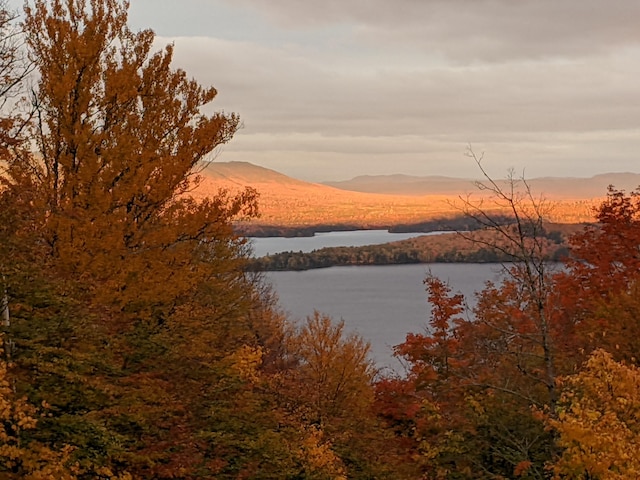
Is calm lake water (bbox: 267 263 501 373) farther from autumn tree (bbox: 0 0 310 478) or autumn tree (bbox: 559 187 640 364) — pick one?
autumn tree (bbox: 0 0 310 478)

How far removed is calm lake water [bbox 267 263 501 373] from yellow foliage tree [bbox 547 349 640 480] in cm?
3552

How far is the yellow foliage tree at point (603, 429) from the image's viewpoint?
891cm

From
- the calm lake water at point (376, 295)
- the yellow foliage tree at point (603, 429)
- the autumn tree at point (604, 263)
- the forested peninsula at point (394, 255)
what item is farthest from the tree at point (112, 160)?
the forested peninsula at point (394, 255)

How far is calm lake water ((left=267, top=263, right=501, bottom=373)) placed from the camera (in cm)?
6762

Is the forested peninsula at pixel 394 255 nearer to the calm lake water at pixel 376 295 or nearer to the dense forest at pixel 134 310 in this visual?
the calm lake water at pixel 376 295

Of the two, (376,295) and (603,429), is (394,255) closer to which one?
(376,295)

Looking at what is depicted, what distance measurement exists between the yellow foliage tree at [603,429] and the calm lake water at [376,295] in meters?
35.5

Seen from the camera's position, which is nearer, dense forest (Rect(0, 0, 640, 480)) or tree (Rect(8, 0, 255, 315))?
dense forest (Rect(0, 0, 640, 480))

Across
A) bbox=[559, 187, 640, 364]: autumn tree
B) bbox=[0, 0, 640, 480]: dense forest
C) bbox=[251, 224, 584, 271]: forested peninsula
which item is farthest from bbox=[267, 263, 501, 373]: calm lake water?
bbox=[0, 0, 640, 480]: dense forest

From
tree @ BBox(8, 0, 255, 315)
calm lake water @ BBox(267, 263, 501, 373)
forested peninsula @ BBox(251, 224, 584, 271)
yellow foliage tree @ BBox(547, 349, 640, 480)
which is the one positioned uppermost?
tree @ BBox(8, 0, 255, 315)

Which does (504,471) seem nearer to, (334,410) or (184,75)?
(334,410)

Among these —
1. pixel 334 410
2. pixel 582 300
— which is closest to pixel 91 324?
pixel 334 410

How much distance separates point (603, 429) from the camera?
30.8 feet

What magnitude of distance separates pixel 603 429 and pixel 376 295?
91827 mm
